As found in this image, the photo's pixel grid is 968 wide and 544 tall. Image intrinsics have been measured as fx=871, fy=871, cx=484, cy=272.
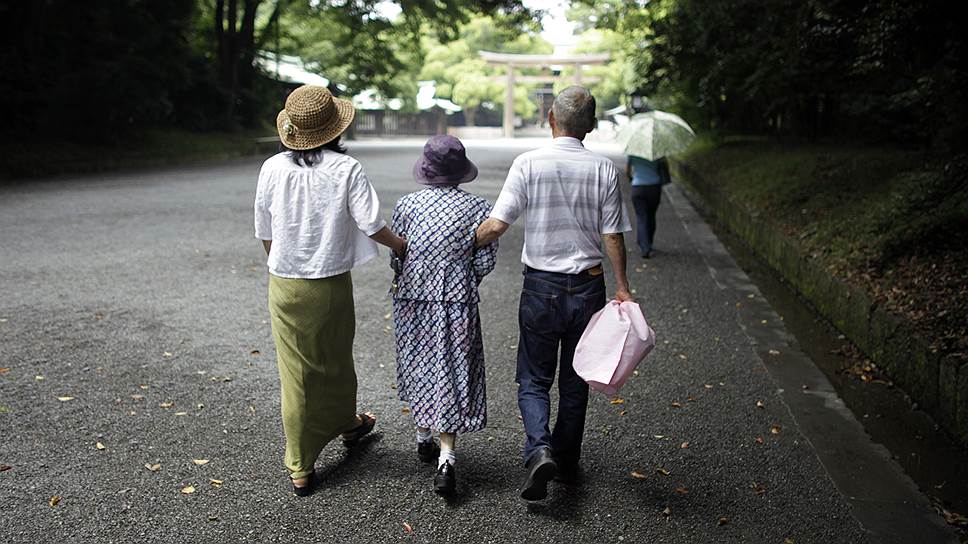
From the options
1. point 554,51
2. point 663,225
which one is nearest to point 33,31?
point 663,225

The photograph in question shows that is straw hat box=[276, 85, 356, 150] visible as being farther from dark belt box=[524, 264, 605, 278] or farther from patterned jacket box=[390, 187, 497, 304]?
dark belt box=[524, 264, 605, 278]

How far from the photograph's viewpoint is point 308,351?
3.65 m

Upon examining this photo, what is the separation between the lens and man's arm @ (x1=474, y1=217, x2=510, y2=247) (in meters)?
3.53

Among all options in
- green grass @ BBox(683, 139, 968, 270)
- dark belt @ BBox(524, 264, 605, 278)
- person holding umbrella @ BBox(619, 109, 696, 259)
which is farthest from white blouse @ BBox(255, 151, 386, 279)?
person holding umbrella @ BBox(619, 109, 696, 259)

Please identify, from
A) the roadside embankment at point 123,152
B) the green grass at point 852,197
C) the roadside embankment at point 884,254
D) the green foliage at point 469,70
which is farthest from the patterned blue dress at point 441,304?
the green foliage at point 469,70

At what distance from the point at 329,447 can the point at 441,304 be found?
3.49 ft

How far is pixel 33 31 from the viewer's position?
61.1ft

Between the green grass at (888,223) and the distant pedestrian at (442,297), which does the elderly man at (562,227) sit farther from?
the green grass at (888,223)

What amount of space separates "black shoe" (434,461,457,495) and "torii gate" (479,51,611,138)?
4992cm

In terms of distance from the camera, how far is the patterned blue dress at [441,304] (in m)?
3.59

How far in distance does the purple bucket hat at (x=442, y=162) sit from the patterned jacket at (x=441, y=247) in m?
0.05

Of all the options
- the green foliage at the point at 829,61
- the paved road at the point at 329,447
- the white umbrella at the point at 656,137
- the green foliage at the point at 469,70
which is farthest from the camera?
the green foliage at the point at 469,70

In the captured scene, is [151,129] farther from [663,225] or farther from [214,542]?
[214,542]

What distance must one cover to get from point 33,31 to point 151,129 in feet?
17.5
